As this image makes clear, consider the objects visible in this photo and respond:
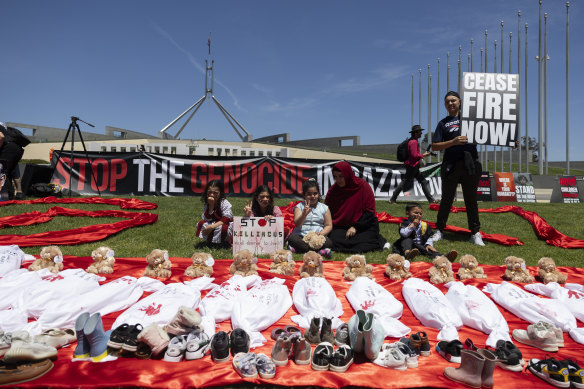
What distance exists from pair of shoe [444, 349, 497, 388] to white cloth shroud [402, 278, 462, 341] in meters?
0.48

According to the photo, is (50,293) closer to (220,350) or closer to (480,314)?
(220,350)

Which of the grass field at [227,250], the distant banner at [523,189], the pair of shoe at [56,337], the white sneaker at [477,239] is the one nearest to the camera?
the pair of shoe at [56,337]

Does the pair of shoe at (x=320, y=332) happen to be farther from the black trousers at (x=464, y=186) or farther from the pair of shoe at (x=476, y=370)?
the black trousers at (x=464, y=186)

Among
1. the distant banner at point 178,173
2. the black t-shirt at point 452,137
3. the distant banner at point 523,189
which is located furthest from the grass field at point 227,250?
the distant banner at point 523,189

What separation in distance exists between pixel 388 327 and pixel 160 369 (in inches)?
57.0

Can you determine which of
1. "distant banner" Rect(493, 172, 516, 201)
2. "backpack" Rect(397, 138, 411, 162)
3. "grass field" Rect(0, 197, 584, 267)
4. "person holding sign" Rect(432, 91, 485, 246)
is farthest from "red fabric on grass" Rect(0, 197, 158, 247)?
"distant banner" Rect(493, 172, 516, 201)

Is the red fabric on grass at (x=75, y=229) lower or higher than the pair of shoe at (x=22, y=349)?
higher

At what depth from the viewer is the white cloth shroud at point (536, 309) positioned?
2322 mm

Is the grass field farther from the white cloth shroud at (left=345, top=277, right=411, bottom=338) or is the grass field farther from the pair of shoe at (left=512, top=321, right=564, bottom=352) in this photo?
the pair of shoe at (left=512, top=321, right=564, bottom=352)

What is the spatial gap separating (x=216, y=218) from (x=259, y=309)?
2.39 m

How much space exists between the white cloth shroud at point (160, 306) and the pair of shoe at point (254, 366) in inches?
27.3

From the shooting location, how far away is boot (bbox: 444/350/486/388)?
166 cm

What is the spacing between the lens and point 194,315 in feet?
6.60

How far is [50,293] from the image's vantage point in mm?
2396
